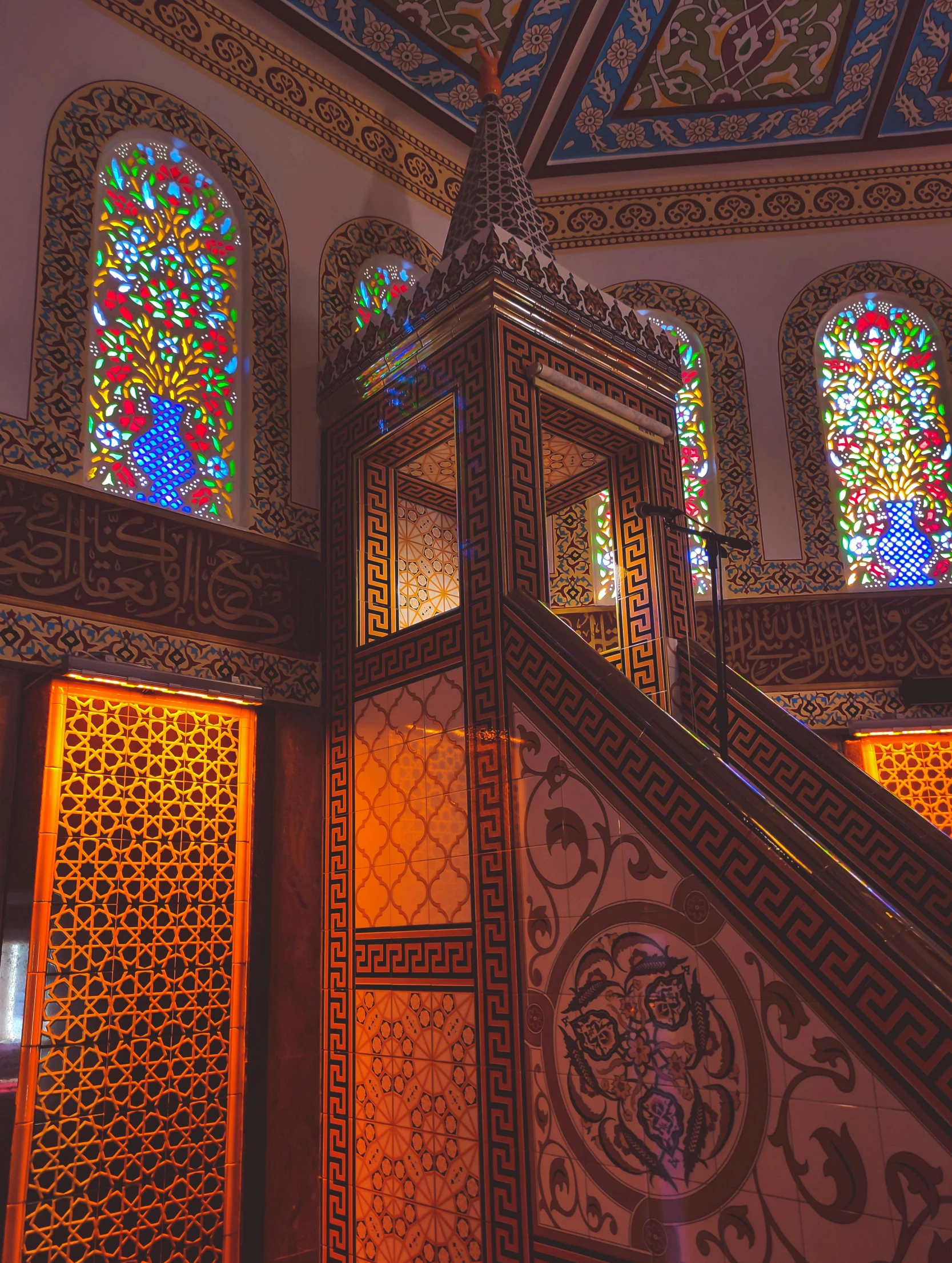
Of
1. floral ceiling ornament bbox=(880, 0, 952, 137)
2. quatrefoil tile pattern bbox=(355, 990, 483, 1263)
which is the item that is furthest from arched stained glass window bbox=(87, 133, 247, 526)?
floral ceiling ornament bbox=(880, 0, 952, 137)

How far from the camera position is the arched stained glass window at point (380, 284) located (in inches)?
186

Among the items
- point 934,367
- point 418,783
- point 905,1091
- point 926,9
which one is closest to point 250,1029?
point 418,783

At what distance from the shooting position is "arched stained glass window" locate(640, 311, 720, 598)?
5297 millimetres

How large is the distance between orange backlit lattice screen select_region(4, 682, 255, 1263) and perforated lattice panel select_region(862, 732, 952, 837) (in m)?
3.17

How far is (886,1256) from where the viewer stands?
74.9 inches

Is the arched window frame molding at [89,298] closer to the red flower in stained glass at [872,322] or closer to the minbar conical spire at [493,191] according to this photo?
the minbar conical spire at [493,191]

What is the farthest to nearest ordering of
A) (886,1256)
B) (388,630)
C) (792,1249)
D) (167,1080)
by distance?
1. (388,630)
2. (167,1080)
3. (792,1249)
4. (886,1256)

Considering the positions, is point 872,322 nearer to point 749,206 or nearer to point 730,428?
point 749,206

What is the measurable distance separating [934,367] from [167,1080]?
530 cm

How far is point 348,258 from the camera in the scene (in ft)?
15.4

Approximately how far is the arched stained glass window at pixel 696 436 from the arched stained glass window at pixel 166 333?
2.41m

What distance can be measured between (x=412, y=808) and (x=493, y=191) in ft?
8.29

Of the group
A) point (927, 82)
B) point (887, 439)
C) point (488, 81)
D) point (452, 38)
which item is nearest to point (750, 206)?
point (927, 82)

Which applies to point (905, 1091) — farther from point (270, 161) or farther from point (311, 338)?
point (270, 161)
